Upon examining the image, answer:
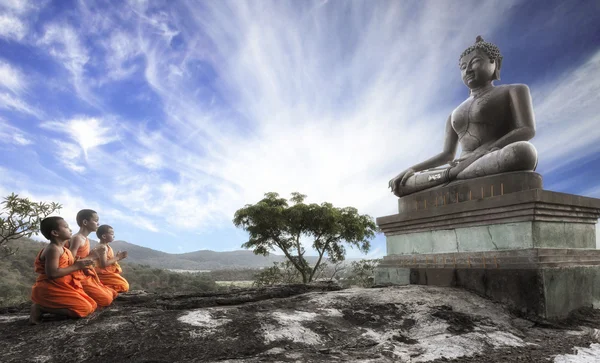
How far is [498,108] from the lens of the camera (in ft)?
20.2

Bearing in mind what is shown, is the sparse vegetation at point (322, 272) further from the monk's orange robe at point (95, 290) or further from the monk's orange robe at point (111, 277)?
the monk's orange robe at point (95, 290)

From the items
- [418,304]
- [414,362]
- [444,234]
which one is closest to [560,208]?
[444,234]

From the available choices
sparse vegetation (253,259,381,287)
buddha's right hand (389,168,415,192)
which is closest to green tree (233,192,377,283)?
sparse vegetation (253,259,381,287)

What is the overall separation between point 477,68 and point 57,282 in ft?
20.8

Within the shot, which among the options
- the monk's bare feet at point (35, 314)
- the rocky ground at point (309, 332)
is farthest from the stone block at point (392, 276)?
the monk's bare feet at point (35, 314)

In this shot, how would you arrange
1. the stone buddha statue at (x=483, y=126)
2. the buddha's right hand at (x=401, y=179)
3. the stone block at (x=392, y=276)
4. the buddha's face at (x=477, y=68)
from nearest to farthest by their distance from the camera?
the stone buddha statue at (x=483, y=126)
the stone block at (x=392, y=276)
the buddha's face at (x=477, y=68)
the buddha's right hand at (x=401, y=179)

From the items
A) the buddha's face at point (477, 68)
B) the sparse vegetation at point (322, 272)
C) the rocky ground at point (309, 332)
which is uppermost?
the buddha's face at point (477, 68)

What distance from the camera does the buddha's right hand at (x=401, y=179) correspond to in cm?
655

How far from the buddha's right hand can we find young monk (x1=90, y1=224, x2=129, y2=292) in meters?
4.16

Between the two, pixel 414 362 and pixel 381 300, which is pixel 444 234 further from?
pixel 414 362

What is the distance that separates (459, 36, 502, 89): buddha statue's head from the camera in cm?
643

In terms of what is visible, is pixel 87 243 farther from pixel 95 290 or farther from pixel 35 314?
pixel 35 314

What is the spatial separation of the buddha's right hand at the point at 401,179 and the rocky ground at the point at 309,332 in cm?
228

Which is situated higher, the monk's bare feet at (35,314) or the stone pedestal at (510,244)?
the stone pedestal at (510,244)
